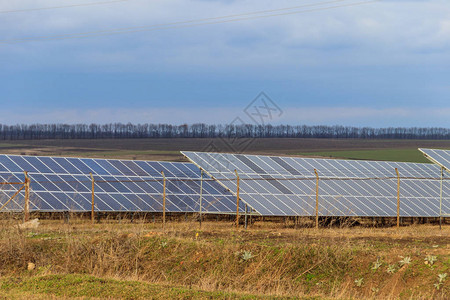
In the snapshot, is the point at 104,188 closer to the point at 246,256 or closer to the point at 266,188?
the point at 266,188

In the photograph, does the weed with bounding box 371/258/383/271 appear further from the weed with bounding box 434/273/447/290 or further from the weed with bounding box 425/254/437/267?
the weed with bounding box 434/273/447/290

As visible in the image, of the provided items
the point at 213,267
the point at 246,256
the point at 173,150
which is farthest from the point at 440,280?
the point at 173,150

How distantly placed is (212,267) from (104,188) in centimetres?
1221

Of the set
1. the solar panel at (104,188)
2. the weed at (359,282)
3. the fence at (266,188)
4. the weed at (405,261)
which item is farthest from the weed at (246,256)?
the solar panel at (104,188)

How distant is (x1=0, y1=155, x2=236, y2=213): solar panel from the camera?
81.7ft

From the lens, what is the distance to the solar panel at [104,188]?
24.9 meters

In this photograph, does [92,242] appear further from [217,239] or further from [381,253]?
[381,253]

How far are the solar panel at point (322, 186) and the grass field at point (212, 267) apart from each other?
6.51 metres

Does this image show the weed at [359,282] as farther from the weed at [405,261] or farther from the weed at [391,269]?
the weed at [405,261]

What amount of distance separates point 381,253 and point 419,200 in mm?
13064

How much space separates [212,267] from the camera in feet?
49.9

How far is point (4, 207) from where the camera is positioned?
23266 millimetres

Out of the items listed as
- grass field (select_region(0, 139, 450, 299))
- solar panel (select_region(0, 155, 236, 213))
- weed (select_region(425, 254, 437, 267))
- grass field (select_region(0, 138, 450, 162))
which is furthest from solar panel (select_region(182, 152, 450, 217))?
grass field (select_region(0, 138, 450, 162))

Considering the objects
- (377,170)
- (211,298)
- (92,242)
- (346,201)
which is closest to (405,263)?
(211,298)
